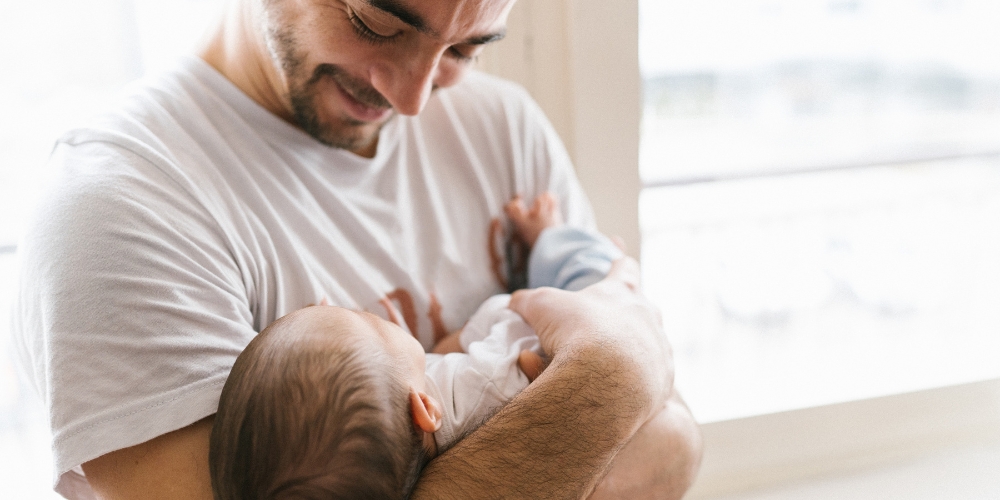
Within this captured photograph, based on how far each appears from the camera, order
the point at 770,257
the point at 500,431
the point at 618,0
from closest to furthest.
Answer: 1. the point at 500,431
2. the point at 618,0
3. the point at 770,257

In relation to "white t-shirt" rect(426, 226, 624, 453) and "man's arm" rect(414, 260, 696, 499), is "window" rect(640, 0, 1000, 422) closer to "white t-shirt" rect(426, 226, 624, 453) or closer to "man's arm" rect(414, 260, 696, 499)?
"white t-shirt" rect(426, 226, 624, 453)

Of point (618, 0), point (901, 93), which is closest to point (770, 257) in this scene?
point (901, 93)

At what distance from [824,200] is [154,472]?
2.01 meters

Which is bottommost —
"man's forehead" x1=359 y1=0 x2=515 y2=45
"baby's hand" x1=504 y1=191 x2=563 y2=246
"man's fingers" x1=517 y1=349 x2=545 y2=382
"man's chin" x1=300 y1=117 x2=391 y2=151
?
"man's fingers" x1=517 y1=349 x2=545 y2=382

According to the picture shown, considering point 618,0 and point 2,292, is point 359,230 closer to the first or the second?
point 618,0

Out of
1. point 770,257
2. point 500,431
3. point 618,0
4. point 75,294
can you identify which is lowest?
point 770,257

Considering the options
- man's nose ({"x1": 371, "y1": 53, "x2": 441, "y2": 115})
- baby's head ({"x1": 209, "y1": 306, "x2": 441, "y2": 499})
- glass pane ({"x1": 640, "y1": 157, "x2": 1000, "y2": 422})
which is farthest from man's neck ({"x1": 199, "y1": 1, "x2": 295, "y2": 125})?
glass pane ({"x1": 640, "y1": 157, "x2": 1000, "y2": 422})

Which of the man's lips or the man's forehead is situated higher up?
the man's forehead

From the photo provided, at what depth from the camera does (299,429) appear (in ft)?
2.47

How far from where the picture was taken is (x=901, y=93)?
1993mm

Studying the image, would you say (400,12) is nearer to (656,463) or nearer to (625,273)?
(625,273)

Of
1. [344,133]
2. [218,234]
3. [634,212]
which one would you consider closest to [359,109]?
[344,133]

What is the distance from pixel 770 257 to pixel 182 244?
1801 millimetres

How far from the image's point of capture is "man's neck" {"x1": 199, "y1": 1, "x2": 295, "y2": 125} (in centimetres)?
100
